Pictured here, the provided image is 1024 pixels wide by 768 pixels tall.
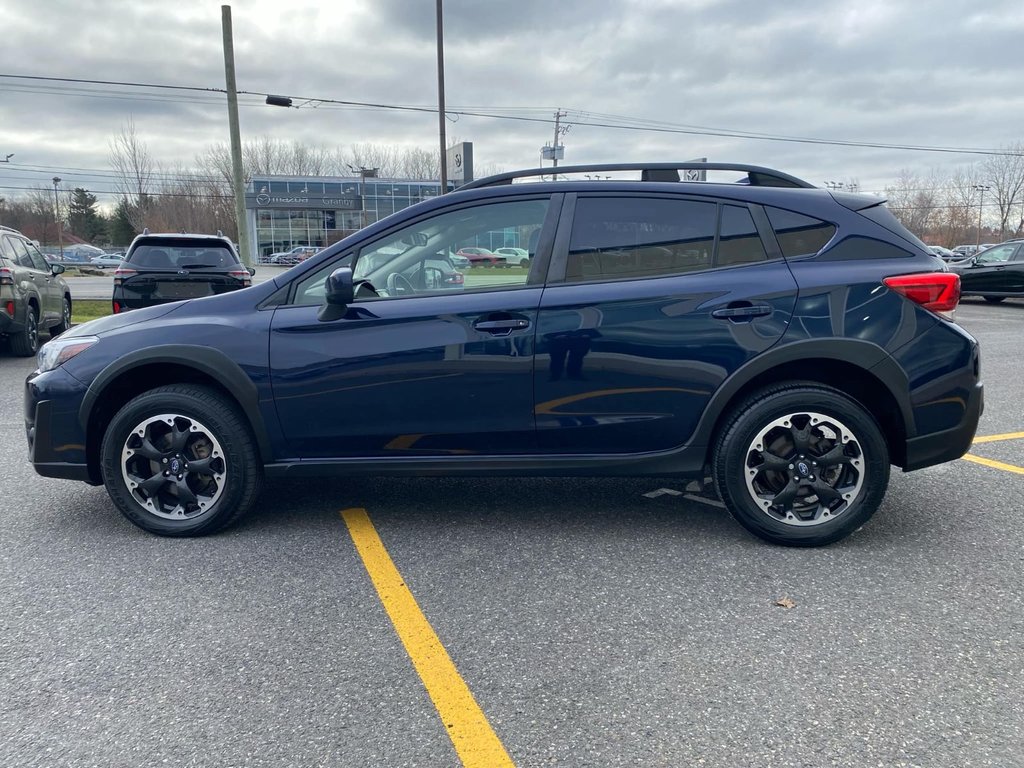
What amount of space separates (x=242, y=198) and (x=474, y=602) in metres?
17.5

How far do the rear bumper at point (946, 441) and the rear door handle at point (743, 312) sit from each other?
945mm

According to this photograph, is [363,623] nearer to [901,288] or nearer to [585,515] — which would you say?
[585,515]

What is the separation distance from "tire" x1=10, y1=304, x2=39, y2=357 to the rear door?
30.3ft

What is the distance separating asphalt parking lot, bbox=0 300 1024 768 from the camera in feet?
7.54

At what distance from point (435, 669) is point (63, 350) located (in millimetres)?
2638

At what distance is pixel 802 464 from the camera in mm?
3666

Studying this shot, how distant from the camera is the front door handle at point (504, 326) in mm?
3656

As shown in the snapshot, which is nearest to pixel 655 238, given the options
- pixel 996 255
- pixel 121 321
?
pixel 121 321

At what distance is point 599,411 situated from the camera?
370cm

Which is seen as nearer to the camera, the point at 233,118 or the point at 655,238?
the point at 655,238

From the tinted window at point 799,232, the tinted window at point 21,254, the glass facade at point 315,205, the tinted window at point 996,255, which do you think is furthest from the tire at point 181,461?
the glass facade at point 315,205

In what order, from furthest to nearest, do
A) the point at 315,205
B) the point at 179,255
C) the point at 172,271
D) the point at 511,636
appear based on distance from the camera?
the point at 315,205, the point at 179,255, the point at 172,271, the point at 511,636

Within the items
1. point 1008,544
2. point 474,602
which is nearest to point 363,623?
point 474,602

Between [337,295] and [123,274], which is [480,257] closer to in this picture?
[337,295]
